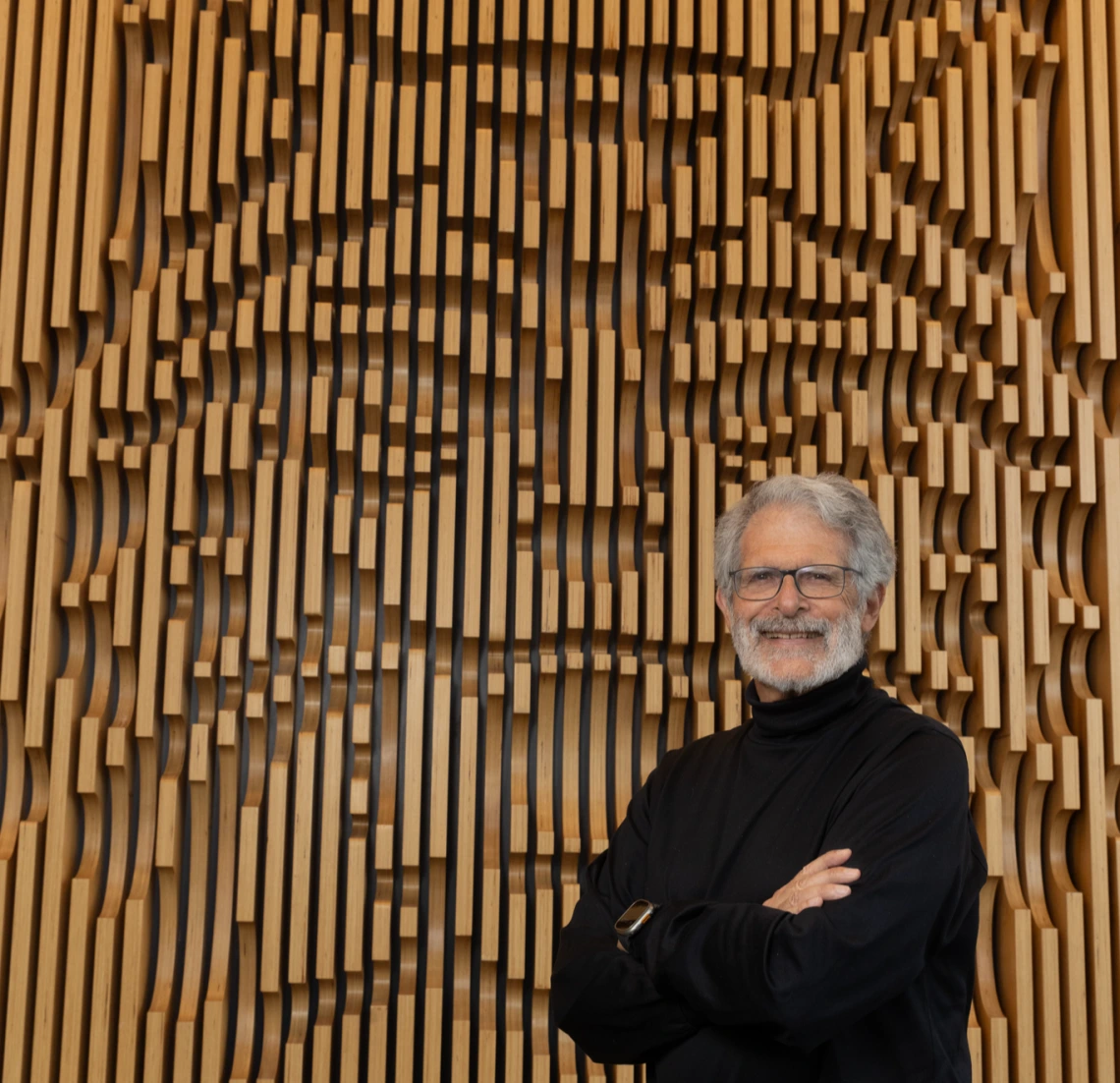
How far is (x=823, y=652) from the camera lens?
6.99 feet

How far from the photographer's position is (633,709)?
3502 millimetres

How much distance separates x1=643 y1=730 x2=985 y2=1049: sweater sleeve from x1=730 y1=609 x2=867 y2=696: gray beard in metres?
0.19

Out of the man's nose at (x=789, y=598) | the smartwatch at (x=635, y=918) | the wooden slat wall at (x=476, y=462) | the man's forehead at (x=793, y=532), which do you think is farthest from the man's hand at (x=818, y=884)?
the wooden slat wall at (x=476, y=462)

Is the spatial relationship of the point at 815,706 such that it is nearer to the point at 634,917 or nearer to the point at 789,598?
the point at 789,598

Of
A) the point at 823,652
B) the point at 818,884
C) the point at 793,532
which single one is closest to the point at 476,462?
the point at 793,532

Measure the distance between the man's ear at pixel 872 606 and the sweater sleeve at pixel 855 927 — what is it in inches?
11.0

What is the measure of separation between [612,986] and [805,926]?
1.19 ft

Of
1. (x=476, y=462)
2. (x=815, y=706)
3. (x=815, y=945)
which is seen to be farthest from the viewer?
(x=476, y=462)

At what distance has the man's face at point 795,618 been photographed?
2.13 m

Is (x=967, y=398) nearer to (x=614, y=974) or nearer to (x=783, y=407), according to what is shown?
(x=783, y=407)

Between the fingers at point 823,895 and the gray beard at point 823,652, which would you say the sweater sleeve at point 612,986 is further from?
the gray beard at point 823,652

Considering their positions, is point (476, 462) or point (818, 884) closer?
point (818, 884)

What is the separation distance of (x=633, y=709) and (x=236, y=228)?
5.43 ft

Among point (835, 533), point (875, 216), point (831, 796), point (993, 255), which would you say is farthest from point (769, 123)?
point (831, 796)
